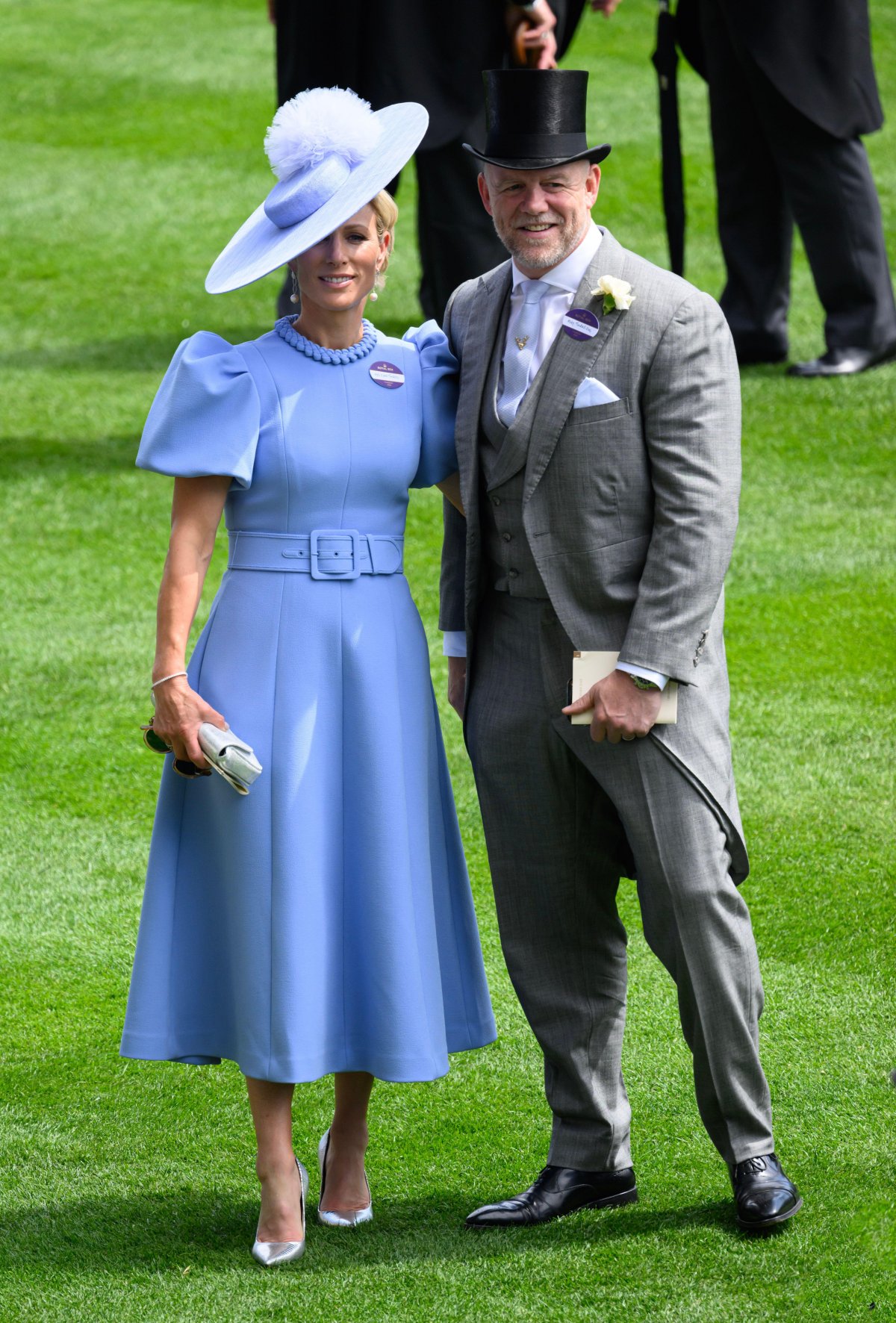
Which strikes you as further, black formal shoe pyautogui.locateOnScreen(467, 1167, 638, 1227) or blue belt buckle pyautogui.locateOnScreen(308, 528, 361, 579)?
black formal shoe pyautogui.locateOnScreen(467, 1167, 638, 1227)

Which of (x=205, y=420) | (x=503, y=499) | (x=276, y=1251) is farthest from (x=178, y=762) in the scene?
(x=276, y=1251)

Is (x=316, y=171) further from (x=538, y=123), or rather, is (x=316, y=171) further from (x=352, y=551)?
(x=352, y=551)

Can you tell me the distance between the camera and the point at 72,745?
17.4 feet

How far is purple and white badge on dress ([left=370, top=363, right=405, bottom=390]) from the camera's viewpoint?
2.99 m

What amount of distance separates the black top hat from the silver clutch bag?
0.97 metres

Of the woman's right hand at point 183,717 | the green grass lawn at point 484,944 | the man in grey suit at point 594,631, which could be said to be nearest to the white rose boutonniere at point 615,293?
the man in grey suit at point 594,631

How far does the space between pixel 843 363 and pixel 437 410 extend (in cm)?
550

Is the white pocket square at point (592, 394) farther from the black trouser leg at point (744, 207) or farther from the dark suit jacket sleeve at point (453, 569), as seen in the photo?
the black trouser leg at point (744, 207)

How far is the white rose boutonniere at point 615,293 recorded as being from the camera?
111 inches

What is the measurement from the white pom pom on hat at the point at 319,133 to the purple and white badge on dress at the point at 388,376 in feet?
1.06

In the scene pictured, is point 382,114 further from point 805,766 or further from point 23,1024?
point 805,766

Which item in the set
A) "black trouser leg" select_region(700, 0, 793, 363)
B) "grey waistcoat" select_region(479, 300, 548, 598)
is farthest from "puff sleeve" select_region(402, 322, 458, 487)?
"black trouser leg" select_region(700, 0, 793, 363)

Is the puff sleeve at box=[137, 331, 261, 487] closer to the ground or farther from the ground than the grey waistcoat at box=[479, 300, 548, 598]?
farther from the ground

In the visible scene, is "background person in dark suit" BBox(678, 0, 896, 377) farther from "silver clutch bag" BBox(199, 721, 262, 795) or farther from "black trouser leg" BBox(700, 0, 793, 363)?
"silver clutch bag" BBox(199, 721, 262, 795)
